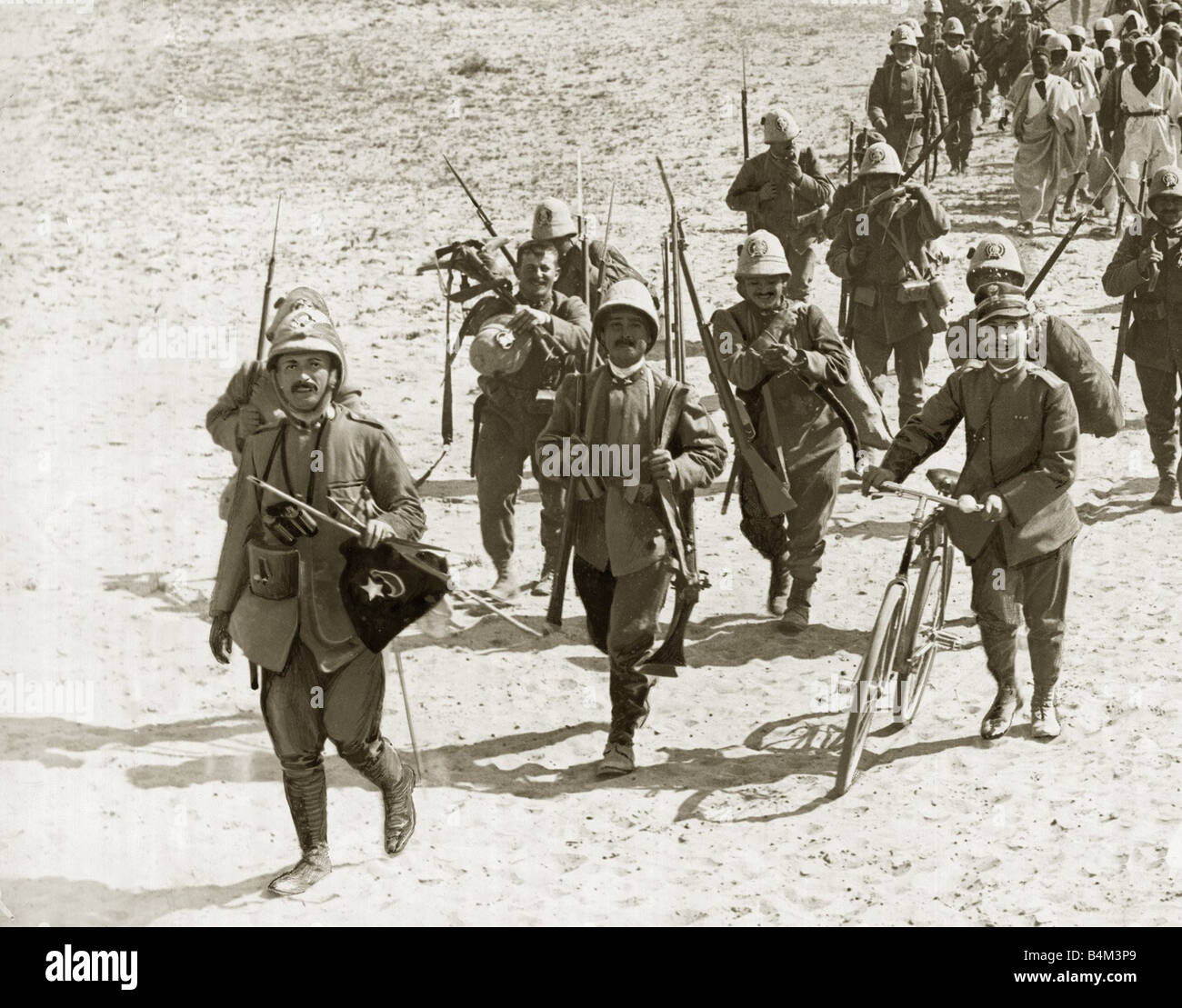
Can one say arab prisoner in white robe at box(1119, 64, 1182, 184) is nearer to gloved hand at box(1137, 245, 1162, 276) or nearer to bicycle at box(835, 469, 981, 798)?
gloved hand at box(1137, 245, 1162, 276)

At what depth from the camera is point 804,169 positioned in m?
13.6

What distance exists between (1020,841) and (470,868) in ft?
7.09

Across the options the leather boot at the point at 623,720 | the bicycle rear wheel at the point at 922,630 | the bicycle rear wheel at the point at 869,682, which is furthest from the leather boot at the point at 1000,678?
the leather boot at the point at 623,720

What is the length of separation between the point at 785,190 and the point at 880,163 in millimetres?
1469

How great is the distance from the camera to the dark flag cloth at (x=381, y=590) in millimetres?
6504

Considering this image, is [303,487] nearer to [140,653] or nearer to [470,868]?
[470,868]

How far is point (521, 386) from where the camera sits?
32.2 ft

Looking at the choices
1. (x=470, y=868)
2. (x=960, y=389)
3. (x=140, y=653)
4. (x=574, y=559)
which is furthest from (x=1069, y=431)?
(x=140, y=653)

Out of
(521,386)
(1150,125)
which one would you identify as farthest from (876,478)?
(1150,125)

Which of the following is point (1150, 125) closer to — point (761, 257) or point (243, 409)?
point (761, 257)

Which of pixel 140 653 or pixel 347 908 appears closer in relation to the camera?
pixel 347 908

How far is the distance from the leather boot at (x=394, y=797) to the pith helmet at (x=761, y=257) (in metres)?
3.52

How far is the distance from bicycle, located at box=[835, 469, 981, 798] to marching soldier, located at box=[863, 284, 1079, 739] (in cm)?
14

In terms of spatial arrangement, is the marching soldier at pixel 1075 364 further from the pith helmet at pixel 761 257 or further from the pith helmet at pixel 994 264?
the pith helmet at pixel 761 257
